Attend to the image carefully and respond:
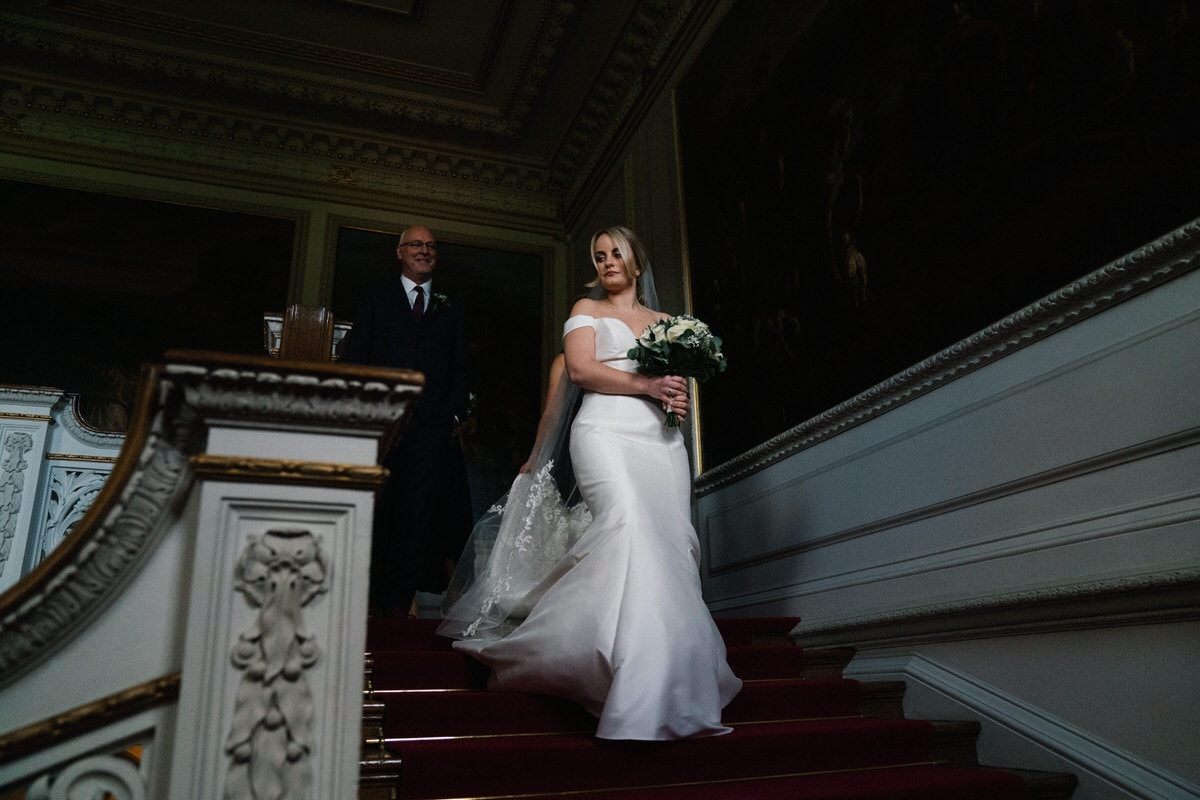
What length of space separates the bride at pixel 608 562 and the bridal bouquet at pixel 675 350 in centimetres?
5

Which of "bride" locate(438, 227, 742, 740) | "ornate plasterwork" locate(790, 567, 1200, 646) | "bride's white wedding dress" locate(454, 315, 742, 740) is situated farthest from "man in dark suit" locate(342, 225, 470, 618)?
"ornate plasterwork" locate(790, 567, 1200, 646)

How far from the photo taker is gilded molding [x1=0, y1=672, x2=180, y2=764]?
122 centimetres

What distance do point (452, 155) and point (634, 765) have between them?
7.34 m

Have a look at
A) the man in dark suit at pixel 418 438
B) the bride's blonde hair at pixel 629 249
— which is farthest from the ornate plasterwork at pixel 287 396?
the man in dark suit at pixel 418 438

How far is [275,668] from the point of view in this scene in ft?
4.06

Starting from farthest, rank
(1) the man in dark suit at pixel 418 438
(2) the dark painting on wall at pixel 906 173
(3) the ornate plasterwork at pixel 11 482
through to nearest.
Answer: (3) the ornate plasterwork at pixel 11 482
(1) the man in dark suit at pixel 418 438
(2) the dark painting on wall at pixel 906 173

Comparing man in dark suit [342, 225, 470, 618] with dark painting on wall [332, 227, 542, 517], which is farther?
dark painting on wall [332, 227, 542, 517]

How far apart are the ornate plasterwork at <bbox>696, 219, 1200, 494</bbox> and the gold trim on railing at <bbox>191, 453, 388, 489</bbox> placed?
8.39ft

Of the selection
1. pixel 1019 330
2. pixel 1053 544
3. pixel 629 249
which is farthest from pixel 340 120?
pixel 1053 544

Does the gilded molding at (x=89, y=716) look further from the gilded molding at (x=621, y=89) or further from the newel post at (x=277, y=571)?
the gilded molding at (x=621, y=89)

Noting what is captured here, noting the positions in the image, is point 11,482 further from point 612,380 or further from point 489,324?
point 612,380

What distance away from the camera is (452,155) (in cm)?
877

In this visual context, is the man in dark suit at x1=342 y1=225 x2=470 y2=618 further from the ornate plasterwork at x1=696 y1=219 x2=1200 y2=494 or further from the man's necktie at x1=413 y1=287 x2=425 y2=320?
the ornate plasterwork at x1=696 y1=219 x2=1200 y2=494

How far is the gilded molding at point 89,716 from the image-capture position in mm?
1225
